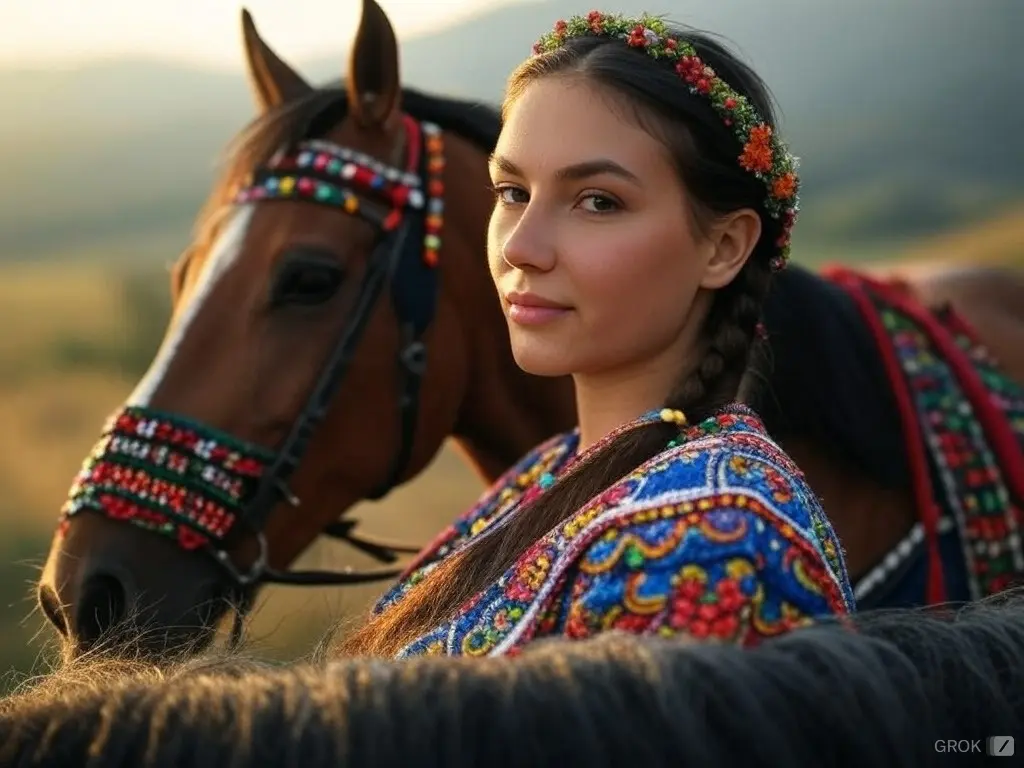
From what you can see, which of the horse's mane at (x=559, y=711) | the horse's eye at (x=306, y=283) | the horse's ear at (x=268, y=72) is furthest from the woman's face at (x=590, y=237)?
the horse's ear at (x=268, y=72)

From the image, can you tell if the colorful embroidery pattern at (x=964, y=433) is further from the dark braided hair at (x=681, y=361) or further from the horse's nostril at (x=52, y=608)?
the horse's nostril at (x=52, y=608)

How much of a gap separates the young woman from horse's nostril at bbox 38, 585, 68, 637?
67 centimetres

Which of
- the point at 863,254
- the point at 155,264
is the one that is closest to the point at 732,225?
the point at 155,264

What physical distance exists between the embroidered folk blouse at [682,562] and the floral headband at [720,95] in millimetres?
278

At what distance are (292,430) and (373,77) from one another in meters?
0.62

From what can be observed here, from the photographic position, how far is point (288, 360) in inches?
70.0

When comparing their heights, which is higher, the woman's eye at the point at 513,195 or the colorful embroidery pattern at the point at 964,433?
the woman's eye at the point at 513,195

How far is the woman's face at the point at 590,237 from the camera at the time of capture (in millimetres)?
1044

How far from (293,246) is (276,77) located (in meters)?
0.42

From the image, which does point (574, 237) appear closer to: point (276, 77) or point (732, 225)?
point (732, 225)

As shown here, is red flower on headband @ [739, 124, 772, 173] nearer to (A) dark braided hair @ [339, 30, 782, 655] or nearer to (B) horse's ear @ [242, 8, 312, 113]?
(A) dark braided hair @ [339, 30, 782, 655]

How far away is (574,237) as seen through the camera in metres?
1.05

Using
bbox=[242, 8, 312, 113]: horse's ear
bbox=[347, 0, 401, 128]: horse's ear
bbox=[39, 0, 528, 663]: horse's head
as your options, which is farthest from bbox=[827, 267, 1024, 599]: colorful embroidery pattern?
bbox=[242, 8, 312, 113]: horse's ear

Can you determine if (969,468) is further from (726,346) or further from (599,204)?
(599,204)
